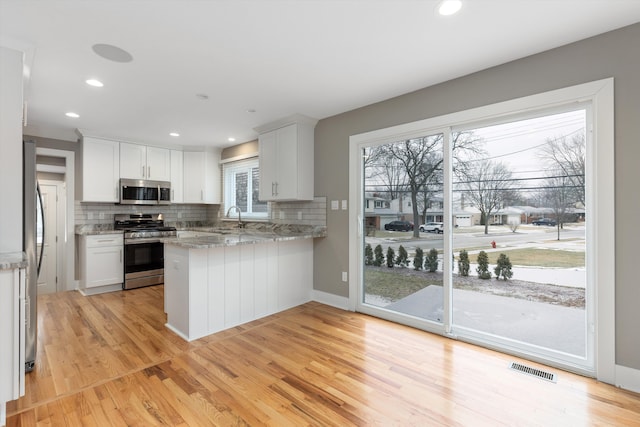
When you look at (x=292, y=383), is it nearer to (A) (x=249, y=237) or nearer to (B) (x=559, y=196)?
(A) (x=249, y=237)

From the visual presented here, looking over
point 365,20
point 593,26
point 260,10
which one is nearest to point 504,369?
point 593,26

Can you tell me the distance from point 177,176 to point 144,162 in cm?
57

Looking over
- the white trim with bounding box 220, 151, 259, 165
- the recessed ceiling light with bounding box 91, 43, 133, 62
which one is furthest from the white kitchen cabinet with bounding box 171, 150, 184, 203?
the recessed ceiling light with bounding box 91, 43, 133, 62

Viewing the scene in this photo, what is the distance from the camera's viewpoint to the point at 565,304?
2316 mm

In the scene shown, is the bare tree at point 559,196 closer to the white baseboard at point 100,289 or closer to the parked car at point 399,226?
the parked car at point 399,226

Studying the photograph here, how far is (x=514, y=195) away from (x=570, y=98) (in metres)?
0.80

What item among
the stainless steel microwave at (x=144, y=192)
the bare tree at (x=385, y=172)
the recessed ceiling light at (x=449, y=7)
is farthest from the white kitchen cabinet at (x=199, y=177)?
the recessed ceiling light at (x=449, y=7)

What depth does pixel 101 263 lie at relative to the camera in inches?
171

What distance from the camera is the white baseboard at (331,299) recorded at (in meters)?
A: 3.62

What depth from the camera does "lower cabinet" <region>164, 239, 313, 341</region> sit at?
2.81 metres

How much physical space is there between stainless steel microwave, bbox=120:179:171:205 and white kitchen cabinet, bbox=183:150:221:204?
35cm

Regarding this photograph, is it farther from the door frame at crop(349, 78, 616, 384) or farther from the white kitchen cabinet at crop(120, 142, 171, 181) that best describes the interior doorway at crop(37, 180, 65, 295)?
the door frame at crop(349, 78, 616, 384)

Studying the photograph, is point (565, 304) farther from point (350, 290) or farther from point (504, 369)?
point (350, 290)

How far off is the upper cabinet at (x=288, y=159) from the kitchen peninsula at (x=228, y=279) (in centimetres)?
61
